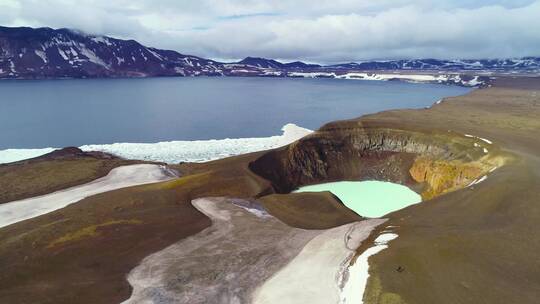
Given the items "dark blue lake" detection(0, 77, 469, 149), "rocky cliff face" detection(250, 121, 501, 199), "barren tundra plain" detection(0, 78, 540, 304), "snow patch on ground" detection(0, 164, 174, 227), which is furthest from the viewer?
"dark blue lake" detection(0, 77, 469, 149)

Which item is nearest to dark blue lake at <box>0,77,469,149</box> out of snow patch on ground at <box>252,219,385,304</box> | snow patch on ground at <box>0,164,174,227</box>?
snow patch on ground at <box>0,164,174,227</box>

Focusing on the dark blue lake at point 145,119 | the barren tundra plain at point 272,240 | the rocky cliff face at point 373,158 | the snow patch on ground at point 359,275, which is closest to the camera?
the snow patch on ground at point 359,275

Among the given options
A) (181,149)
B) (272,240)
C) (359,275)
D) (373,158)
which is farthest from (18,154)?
(359,275)

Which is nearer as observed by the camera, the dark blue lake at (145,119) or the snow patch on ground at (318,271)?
the snow patch on ground at (318,271)

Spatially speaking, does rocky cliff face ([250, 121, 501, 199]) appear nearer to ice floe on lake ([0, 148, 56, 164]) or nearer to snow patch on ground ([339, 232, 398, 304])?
snow patch on ground ([339, 232, 398, 304])

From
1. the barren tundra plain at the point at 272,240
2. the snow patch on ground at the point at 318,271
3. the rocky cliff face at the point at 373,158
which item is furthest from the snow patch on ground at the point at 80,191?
the snow patch on ground at the point at 318,271

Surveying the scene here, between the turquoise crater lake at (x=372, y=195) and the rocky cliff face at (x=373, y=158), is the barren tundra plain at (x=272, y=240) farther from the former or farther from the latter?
the turquoise crater lake at (x=372, y=195)
